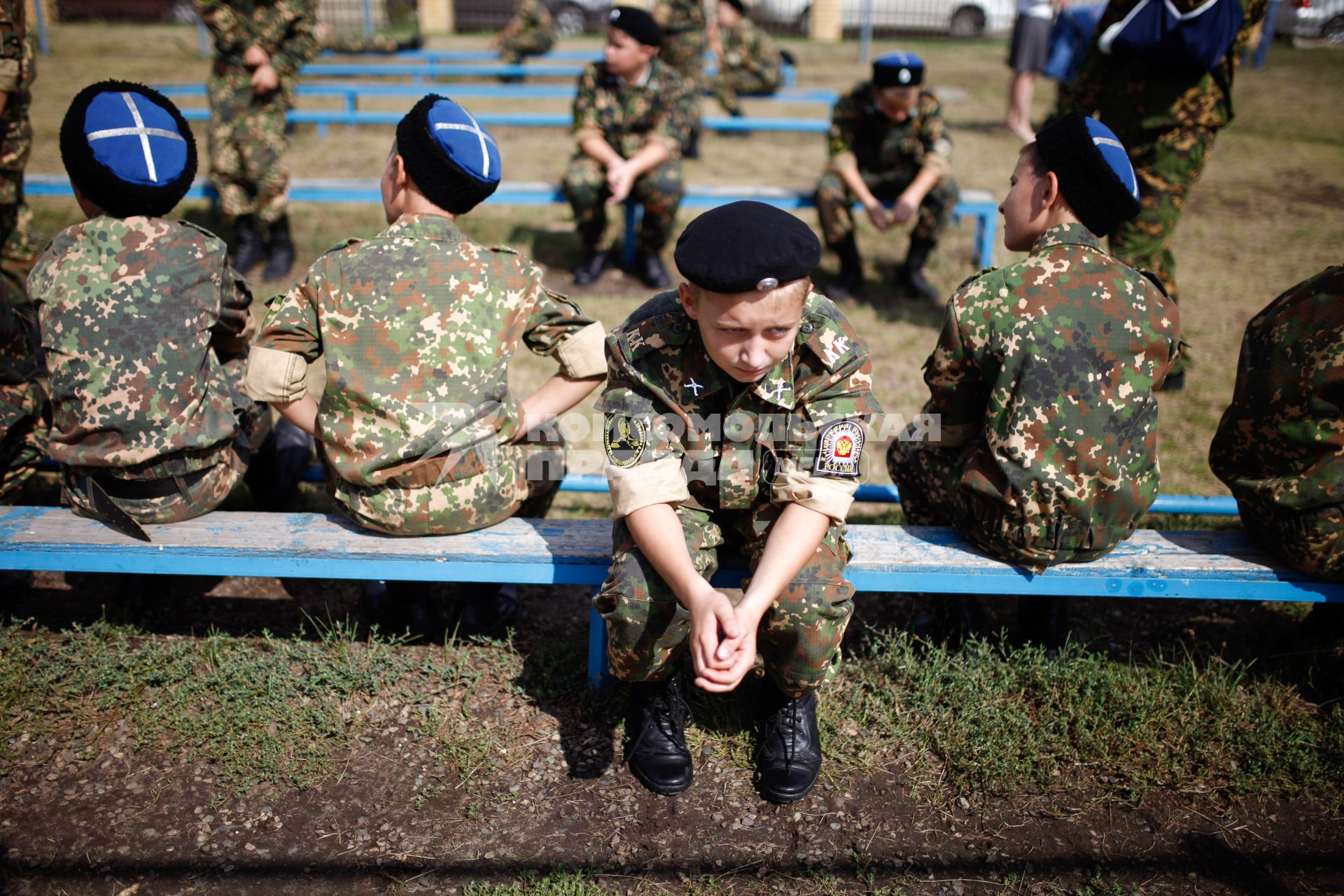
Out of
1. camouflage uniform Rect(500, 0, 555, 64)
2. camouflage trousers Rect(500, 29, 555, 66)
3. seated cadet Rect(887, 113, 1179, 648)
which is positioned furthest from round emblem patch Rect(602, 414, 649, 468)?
camouflage uniform Rect(500, 0, 555, 64)

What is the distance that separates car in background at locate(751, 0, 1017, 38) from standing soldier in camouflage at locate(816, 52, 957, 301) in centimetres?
1554

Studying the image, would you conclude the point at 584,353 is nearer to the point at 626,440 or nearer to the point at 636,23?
the point at 626,440

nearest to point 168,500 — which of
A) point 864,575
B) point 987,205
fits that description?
point 864,575

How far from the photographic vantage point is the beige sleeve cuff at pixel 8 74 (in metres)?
3.93

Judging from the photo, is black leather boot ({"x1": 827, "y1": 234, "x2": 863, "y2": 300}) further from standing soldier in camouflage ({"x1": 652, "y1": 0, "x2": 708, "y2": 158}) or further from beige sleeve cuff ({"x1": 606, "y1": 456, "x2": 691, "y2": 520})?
beige sleeve cuff ({"x1": 606, "y1": 456, "x2": 691, "y2": 520})

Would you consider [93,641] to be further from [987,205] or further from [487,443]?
[987,205]

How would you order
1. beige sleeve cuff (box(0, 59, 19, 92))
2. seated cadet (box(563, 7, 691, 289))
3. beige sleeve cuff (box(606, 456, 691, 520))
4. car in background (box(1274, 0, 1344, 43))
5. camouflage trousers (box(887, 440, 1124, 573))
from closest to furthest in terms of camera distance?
beige sleeve cuff (box(606, 456, 691, 520)) → camouflage trousers (box(887, 440, 1124, 573)) → beige sleeve cuff (box(0, 59, 19, 92)) → seated cadet (box(563, 7, 691, 289)) → car in background (box(1274, 0, 1344, 43))

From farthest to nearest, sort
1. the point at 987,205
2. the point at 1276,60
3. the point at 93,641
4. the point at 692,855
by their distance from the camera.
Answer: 1. the point at 1276,60
2. the point at 987,205
3. the point at 93,641
4. the point at 692,855

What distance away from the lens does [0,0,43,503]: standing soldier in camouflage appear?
8.73ft

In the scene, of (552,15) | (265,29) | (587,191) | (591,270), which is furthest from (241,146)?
(552,15)

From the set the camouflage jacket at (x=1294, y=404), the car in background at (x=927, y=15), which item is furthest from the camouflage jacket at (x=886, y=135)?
the car in background at (x=927, y=15)

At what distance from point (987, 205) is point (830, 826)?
437cm

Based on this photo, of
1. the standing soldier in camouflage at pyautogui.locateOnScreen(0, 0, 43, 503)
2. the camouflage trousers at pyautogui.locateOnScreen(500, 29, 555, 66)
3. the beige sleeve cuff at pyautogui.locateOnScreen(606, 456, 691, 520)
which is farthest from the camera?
the camouflage trousers at pyautogui.locateOnScreen(500, 29, 555, 66)

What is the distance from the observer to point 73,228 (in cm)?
240
